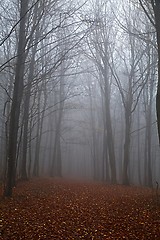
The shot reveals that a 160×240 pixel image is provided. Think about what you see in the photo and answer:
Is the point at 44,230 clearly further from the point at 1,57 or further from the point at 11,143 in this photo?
the point at 1,57

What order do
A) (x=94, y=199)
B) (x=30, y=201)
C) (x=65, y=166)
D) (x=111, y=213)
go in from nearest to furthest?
(x=111, y=213) < (x=30, y=201) < (x=94, y=199) < (x=65, y=166)

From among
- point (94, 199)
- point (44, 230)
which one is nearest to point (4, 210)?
point (44, 230)

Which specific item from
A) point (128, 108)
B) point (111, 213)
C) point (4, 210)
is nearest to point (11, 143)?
point (4, 210)

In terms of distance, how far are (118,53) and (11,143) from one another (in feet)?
39.8

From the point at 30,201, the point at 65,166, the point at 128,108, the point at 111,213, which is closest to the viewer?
the point at 111,213

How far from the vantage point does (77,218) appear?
20.7 feet

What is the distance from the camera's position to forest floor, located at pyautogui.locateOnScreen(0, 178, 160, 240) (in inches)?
203

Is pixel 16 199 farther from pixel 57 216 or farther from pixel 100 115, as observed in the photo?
pixel 100 115

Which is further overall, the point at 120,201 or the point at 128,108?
the point at 128,108

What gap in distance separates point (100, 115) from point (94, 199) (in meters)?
23.7

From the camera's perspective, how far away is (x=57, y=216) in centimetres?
643

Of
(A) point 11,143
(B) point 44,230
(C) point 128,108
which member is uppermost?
(C) point 128,108

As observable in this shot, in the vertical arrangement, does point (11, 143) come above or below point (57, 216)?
above

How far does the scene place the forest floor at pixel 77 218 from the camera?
515 centimetres
